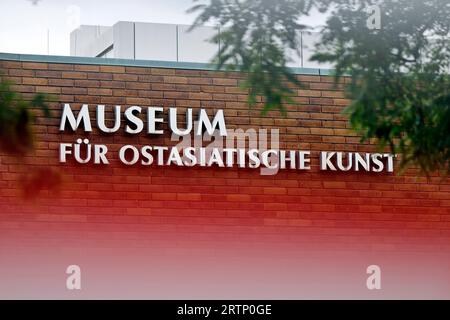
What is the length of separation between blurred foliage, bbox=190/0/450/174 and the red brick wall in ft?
5.11

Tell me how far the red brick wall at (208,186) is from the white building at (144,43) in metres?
0.17

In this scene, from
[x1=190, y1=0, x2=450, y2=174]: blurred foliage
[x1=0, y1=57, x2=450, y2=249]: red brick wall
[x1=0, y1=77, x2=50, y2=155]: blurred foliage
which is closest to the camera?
[x1=0, y1=77, x2=50, y2=155]: blurred foliage

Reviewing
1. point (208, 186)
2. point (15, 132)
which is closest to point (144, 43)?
point (208, 186)

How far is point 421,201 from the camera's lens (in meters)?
12.9

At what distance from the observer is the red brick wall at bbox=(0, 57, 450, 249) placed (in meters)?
11.8

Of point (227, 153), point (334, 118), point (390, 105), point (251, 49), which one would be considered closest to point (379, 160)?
point (334, 118)

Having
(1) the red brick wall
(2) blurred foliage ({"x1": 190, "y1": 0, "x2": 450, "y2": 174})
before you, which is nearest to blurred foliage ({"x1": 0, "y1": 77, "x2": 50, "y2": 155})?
(2) blurred foliage ({"x1": 190, "y1": 0, "x2": 450, "y2": 174})

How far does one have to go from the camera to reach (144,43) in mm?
12086

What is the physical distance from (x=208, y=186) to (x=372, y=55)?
3.05m

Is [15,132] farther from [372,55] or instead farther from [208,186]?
[208,186]

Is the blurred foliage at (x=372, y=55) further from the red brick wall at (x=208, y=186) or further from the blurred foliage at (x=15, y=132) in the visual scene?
the blurred foliage at (x=15, y=132)

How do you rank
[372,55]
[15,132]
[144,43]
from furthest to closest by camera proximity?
1. [144,43]
2. [372,55]
3. [15,132]

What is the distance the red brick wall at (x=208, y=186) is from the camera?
11820mm

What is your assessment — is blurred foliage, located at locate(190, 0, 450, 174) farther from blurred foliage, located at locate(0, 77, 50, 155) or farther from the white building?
blurred foliage, located at locate(0, 77, 50, 155)
